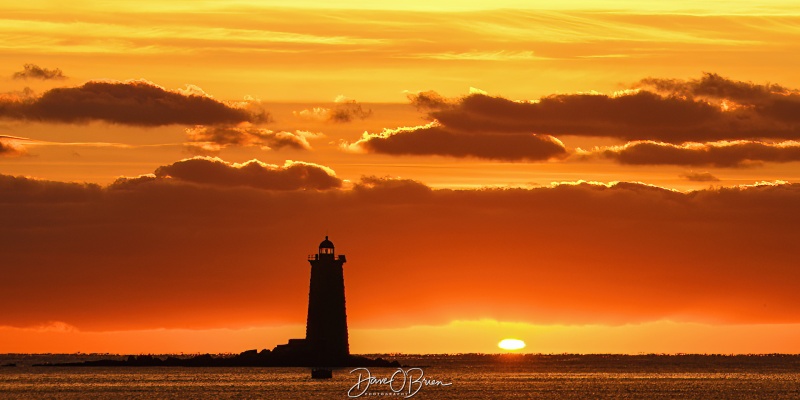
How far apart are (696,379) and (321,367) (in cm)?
5539

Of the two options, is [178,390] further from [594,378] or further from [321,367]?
[594,378]

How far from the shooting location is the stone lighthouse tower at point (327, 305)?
494 ft

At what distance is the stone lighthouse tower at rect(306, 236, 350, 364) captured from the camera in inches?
5925

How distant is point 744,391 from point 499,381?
3801cm

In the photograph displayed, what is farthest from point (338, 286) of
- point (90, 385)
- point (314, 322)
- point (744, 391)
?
point (744, 391)

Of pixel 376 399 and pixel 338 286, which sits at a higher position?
pixel 338 286

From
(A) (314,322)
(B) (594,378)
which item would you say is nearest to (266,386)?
(A) (314,322)

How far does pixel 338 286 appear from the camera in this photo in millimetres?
151000

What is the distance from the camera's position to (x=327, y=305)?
151 meters

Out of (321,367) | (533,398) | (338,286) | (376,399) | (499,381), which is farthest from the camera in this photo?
(499,381)

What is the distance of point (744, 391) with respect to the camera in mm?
152750

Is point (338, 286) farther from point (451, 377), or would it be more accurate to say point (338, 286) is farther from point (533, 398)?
point (451, 377)

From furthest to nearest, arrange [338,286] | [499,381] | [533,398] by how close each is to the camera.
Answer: [499,381] < [338,286] < [533,398]

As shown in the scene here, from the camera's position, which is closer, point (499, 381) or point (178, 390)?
point (178, 390)
